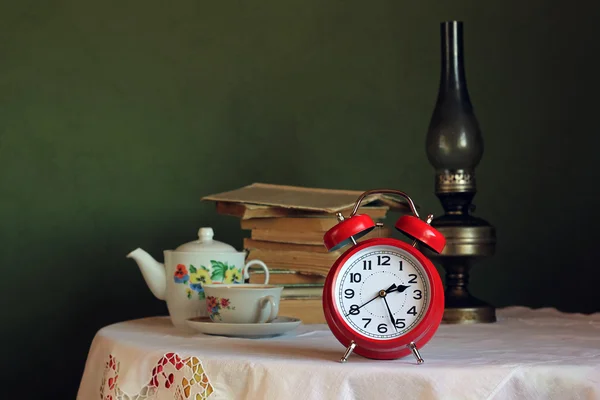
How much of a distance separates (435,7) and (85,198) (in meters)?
0.95

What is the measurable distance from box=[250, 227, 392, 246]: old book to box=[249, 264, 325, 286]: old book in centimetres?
6

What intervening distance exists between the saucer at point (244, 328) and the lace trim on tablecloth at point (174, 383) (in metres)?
0.18

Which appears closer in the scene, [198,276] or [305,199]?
[198,276]

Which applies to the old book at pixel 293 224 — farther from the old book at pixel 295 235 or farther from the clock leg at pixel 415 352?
the clock leg at pixel 415 352

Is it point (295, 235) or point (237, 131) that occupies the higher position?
point (237, 131)

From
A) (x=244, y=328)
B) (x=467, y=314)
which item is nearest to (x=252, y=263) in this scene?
(x=244, y=328)

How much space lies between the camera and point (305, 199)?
159 centimetres

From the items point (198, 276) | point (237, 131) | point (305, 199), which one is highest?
point (237, 131)

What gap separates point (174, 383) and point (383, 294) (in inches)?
11.3

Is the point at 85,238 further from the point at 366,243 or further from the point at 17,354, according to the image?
the point at 366,243

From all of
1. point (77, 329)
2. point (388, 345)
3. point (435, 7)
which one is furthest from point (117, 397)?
point (435, 7)

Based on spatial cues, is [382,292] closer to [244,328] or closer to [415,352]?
[415,352]

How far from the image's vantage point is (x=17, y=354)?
6.40 feet

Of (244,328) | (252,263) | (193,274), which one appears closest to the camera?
(244,328)
